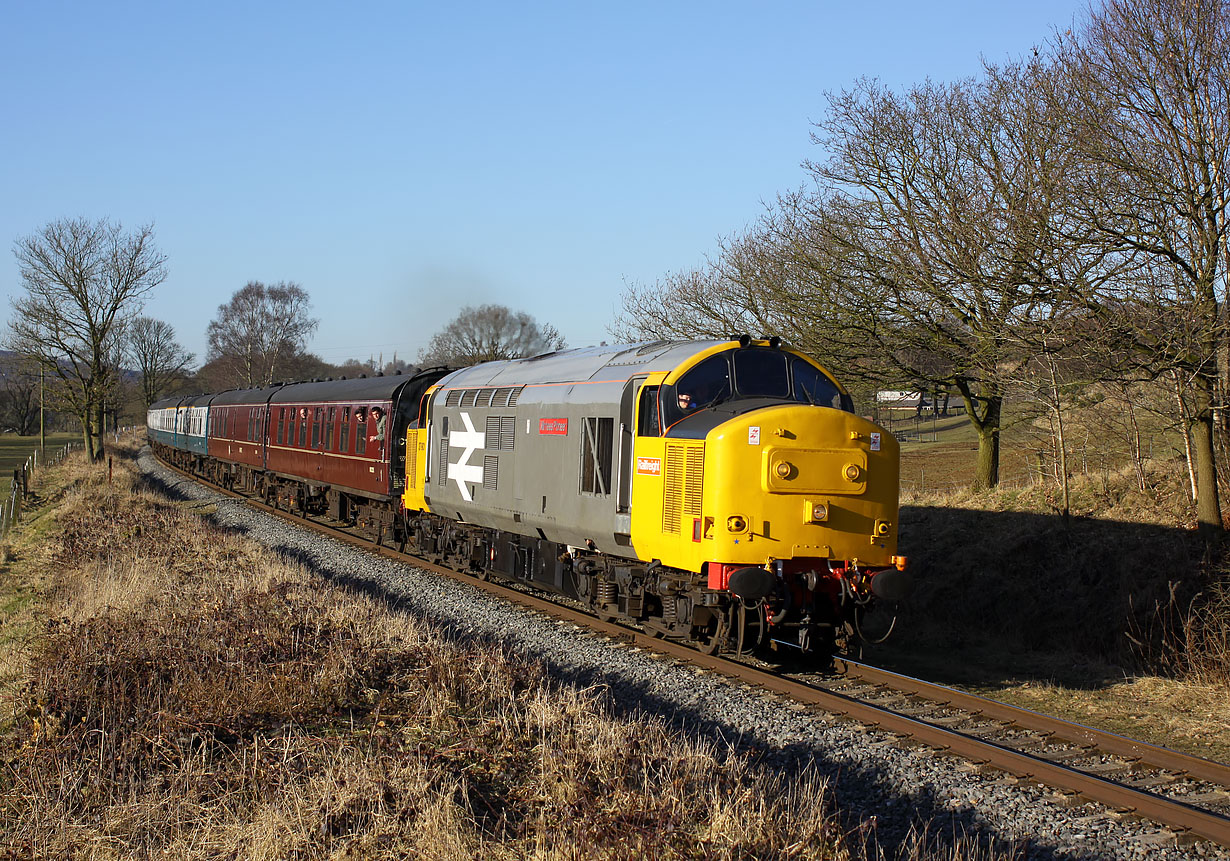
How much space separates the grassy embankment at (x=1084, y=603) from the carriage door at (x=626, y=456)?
3606 millimetres

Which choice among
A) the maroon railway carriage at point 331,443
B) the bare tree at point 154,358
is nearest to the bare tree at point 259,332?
the bare tree at point 154,358

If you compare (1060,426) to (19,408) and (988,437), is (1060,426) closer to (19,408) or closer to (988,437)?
(988,437)

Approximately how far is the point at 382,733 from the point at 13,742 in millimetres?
2525

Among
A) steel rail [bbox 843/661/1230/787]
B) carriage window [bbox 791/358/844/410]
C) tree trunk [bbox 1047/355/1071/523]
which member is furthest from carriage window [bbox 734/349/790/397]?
tree trunk [bbox 1047/355/1071/523]

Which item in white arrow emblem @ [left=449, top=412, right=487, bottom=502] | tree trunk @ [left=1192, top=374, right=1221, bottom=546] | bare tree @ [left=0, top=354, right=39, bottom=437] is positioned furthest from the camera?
bare tree @ [left=0, top=354, right=39, bottom=437]

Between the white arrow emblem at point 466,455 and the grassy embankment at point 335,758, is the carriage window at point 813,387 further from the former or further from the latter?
the white arrow emblem at point 466,455

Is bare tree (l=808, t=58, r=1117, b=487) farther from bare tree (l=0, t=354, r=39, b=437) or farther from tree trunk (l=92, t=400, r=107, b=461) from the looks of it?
bare tree (l=0, t=354, r=39, b=437)

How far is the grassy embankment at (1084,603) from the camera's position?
9.62 meters

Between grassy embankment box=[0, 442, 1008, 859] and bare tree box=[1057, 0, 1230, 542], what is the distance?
9111mm

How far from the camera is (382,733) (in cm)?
683

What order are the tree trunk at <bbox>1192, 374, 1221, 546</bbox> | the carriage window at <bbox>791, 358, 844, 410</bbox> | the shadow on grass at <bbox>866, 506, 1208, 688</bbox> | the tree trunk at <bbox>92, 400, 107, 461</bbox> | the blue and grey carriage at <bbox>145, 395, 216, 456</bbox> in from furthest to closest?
the tree trunk at <bbox>92, 400, 107, 461</bbox>
the blue and grey carriage at <bbox>145, 395, 216, 456</bbox>
the tree trunk at <bbox>1192, 374, 1221, 546</bbox>
the shadow on grass at <bbox>866, 506, 1208, 688</bbox>
the carriage window at <bbox>791, 358, 844, 410</bbox>

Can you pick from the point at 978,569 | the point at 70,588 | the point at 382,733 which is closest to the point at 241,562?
the point at 70,588

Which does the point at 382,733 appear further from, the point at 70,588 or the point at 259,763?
the point at 70,588

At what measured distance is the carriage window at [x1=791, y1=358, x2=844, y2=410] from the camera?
10.0 m
